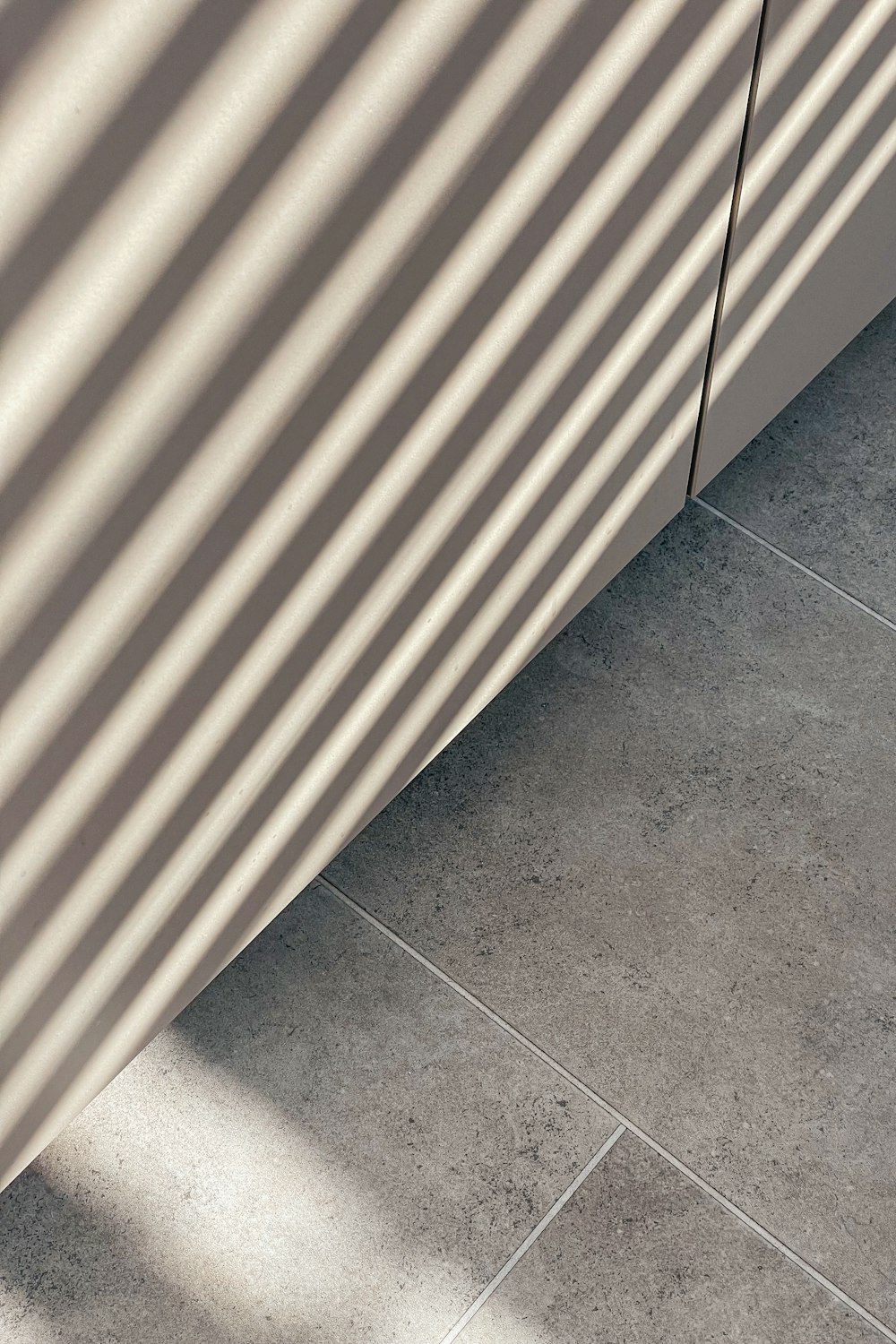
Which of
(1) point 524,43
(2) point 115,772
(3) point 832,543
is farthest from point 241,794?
(3) point 832,543

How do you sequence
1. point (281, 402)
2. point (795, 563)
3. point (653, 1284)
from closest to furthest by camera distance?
1. point (281, 402)
2. point (653, 1284)
3. point (795, 563)

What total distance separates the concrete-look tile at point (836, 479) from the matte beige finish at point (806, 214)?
4.8 inches

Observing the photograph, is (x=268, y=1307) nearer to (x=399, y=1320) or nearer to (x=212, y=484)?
(x=399, y=1320)

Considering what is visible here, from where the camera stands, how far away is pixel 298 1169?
1125 mm

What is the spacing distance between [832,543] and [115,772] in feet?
2.95

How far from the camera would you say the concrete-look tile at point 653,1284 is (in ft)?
3.46

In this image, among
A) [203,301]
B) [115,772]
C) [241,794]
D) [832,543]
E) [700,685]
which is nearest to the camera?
[203,301]

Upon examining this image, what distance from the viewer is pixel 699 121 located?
1003mm

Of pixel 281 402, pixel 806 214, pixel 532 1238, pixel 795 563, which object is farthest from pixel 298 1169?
A: pixel 806 214

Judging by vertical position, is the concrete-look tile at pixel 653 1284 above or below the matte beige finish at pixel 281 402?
below

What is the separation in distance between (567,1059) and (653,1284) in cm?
18

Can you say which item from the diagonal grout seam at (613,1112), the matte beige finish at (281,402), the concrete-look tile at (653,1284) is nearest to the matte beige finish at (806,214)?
the matte beige finish at (281,402)

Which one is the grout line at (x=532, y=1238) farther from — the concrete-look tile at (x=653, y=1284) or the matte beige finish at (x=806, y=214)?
the matte beige finish at (x=806, y=214)

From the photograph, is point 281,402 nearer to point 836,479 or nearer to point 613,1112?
point 613,1112
